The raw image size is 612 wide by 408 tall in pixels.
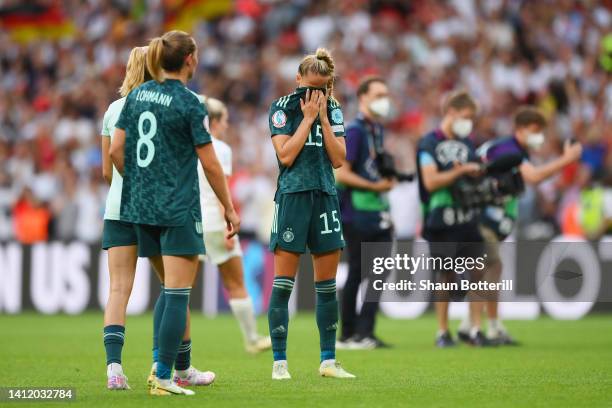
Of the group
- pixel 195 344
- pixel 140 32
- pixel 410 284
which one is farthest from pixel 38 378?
pixel 140 32

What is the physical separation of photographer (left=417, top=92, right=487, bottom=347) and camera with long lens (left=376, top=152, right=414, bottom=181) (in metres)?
0.21

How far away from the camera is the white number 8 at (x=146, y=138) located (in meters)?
7.56

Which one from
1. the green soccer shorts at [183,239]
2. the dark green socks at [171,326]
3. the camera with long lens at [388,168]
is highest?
the camera with long lens at [388,168]

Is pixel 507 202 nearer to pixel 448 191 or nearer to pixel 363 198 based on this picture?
pixel 448 191

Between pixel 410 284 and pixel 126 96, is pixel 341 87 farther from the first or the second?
pixel 126 96

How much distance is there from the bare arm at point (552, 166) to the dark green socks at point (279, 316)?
457 cm

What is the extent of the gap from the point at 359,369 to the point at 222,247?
2111mm

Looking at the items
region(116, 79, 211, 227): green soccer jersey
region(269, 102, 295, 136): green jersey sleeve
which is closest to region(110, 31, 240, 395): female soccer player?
region(116, 79, 211, 227): green soccer jersey

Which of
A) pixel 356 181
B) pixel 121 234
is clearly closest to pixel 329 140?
pixel 121 234

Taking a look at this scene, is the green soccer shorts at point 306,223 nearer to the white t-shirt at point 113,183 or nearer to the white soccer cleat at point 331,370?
the white soccer cleat at point 331,370

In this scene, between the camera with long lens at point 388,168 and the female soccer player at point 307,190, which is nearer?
the female soccer player at point 307,190

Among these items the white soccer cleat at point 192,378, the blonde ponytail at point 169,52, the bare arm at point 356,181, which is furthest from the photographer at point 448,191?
the blonde ponytail at point 169,52

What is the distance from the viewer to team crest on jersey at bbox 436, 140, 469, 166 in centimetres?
1216

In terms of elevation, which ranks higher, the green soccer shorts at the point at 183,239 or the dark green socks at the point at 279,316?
the green soccer shorts at the point at 183,239
